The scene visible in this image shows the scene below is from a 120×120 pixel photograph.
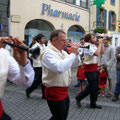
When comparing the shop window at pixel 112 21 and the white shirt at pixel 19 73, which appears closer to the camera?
the white shirt at pixel 19 73

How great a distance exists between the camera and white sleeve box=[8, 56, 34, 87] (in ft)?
6.29

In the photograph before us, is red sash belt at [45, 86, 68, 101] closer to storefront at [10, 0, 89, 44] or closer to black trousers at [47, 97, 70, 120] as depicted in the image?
black trousers at [47, 97, 70, 120]

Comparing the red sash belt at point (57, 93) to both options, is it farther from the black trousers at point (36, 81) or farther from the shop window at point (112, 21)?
the shop window at point (112, 21)

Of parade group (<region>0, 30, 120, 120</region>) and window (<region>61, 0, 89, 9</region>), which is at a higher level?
window (<region>61, 0, 89, 9</region>)

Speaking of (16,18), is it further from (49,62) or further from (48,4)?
(49,62)

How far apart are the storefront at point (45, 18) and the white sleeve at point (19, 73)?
9.33 m

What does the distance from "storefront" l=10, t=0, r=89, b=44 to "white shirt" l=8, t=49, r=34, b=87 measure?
9.33 metres

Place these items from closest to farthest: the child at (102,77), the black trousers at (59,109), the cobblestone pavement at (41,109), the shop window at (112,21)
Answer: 1. the black trousers at (59,109)
2. the cobblestone pavement at (41,109)
3. the child at (102,77)
4. the shop window at (112,21)

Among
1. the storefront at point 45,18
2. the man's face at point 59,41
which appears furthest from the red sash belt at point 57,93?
the storefront at point 45,18

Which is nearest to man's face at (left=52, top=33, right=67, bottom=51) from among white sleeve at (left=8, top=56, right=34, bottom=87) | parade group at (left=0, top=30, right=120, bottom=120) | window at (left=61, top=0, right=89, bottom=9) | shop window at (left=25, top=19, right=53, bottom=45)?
parade group at (left=0, top=30, right=120, bottom=120)

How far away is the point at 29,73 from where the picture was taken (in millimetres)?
1966

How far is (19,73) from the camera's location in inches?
76.8

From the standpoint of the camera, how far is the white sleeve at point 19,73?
1.92 m

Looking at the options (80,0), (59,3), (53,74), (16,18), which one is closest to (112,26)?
(80,0)
